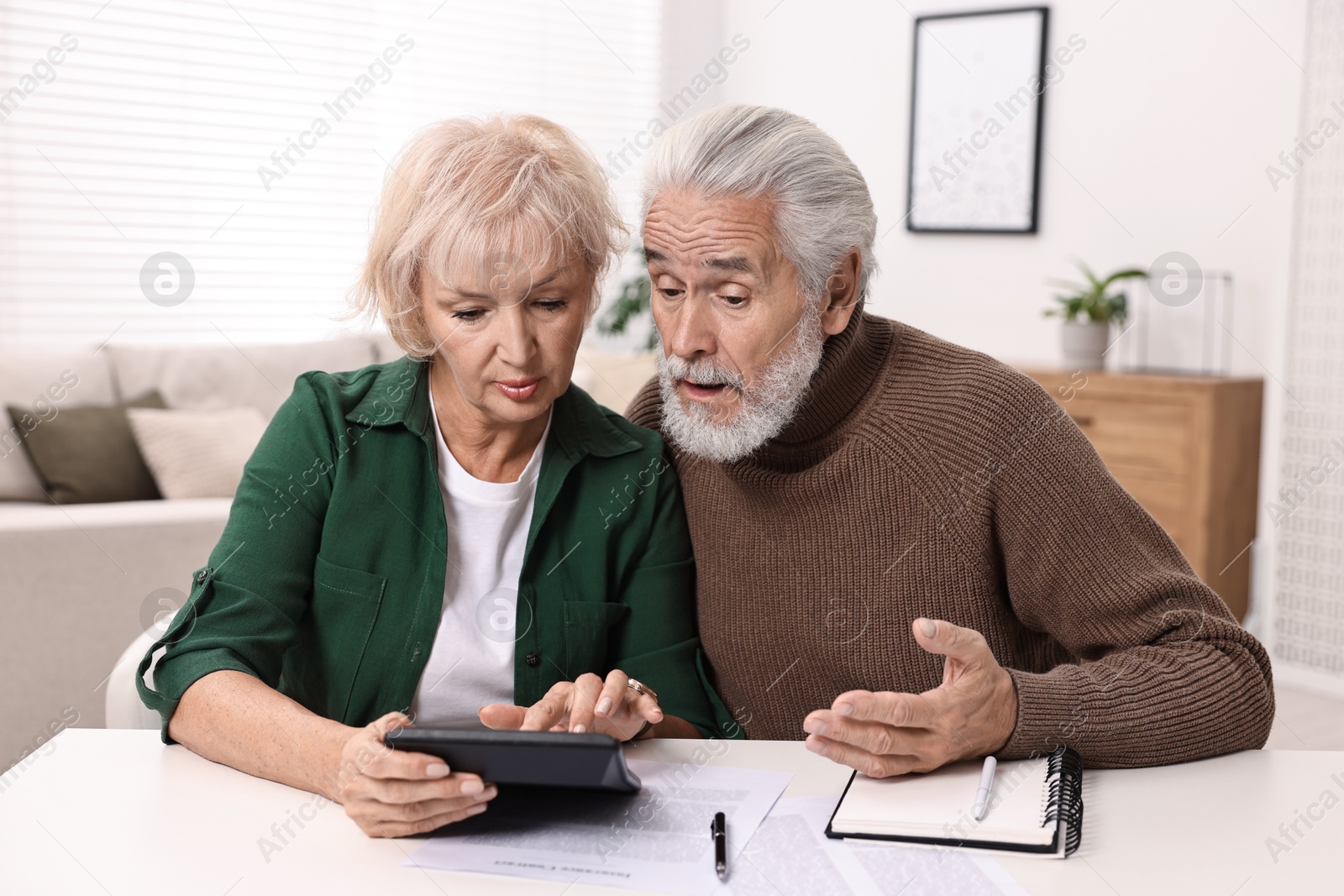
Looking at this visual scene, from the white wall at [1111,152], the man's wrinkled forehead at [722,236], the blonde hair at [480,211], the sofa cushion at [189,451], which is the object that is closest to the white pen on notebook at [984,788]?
the man's wrinkled forehead at [722,236]

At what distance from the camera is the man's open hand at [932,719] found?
44.1 inches

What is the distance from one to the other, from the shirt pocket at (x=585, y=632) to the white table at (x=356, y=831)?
0.27m

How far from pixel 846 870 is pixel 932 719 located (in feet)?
0.67

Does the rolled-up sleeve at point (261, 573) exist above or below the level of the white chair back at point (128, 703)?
above

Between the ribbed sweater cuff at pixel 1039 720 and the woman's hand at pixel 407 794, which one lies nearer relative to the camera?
the woman's hand at pixel 407 794

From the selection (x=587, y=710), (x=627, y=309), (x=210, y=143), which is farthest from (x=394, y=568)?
(x=627, y=309)

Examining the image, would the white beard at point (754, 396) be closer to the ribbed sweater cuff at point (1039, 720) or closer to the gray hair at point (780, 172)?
the gray hair at point (780, 172)

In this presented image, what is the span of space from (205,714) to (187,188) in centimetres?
404

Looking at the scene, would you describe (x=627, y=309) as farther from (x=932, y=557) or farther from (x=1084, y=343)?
(x=932, y=557)

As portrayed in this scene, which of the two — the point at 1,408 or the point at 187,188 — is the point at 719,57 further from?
the point at 1,408

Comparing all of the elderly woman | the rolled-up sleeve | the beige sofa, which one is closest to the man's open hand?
the elderly woman

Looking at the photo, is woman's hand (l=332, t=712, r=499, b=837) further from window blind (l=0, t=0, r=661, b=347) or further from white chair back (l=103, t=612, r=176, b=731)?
window blind (l=0, t=0, r=661, b=347)

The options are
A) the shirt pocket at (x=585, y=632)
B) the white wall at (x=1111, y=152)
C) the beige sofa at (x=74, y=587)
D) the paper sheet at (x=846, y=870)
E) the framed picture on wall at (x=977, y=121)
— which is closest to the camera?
the paper sheet at (x=846, y=870)

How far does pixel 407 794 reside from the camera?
1049mm
